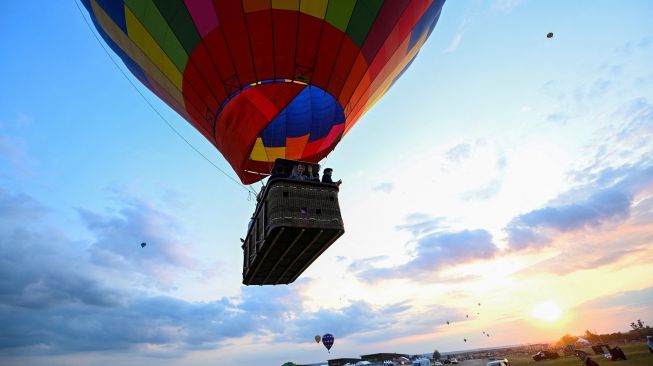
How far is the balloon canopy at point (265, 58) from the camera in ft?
26.8

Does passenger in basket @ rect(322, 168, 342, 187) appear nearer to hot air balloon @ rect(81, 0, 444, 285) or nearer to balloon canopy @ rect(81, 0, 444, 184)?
hot air balloon @ rect(81, 0, 444, 285)

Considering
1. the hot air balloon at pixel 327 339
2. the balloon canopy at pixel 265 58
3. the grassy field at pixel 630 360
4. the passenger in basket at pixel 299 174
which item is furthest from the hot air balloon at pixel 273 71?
the hot air balloon at pixel 327 339

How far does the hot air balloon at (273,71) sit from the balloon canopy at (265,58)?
3cm

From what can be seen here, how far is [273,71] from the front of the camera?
8.76 meters

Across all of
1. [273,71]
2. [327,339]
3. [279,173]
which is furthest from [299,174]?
[327,339]

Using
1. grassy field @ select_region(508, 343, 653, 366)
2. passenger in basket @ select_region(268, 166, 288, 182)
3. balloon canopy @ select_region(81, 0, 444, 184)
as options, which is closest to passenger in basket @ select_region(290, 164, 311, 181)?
passenger in basket @ select_region(268, 166, 288, 182)

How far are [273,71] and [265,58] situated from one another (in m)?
0.35

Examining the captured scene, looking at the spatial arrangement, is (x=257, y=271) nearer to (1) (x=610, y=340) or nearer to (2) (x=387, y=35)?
(2) (x=387, y=35)

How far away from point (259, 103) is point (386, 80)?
4.17 meters

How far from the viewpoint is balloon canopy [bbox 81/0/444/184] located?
26.8 feet

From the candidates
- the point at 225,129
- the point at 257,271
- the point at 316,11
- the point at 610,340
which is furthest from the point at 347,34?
the point at 610,340

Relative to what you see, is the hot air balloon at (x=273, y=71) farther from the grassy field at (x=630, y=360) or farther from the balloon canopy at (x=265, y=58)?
the grassy field at (x=630, y=360)

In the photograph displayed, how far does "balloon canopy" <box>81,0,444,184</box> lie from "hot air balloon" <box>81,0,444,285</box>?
0.03 m

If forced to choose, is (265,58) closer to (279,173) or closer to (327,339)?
(279,173)
